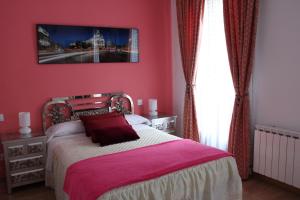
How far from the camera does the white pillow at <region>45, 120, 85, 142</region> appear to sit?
347 cm

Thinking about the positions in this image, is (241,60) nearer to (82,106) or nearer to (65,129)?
(82,106)

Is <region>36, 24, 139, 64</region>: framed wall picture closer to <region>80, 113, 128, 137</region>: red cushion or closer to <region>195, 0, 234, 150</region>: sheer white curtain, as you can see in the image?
<region>80, 113, 128, 137</region>: red cushion

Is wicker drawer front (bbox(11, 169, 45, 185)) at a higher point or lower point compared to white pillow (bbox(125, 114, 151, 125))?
lower

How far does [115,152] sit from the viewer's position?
2.85 metres

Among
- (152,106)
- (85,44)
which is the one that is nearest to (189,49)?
(152,106)

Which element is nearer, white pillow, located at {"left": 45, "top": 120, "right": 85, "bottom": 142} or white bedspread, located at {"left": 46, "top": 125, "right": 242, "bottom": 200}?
white bedspread, located at {"left": 46, "top": 125, "right": 242, "bottom": 200}

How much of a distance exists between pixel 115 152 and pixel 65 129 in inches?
40.5

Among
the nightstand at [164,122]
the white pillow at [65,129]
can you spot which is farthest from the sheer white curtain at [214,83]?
the white pillow at [65,129]

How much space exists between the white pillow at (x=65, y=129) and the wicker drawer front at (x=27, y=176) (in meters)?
0.42

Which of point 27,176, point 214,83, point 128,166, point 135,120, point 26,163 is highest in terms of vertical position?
point 214,83

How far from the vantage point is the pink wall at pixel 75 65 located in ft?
11.5

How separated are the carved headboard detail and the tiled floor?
2.64 ft

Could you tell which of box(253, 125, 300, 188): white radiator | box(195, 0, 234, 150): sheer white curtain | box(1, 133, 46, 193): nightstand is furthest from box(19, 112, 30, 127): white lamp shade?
box(253, 125, 300, 188): white radiator

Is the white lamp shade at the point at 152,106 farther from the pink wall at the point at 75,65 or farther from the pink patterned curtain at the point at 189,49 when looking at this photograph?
the pink patterned curtain at the point at 189,49
